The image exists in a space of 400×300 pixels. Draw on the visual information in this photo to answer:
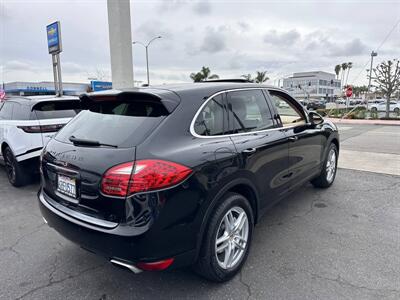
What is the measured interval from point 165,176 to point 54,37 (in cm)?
1215

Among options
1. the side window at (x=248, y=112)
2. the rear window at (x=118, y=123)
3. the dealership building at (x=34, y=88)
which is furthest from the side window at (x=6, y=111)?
the dealership building at (x=34, y=88)

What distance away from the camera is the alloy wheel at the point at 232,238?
2518mm

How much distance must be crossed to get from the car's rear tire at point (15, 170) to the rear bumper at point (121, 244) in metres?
3.34

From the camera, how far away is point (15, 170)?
5098 mm

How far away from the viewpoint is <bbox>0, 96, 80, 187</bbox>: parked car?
4938 mm

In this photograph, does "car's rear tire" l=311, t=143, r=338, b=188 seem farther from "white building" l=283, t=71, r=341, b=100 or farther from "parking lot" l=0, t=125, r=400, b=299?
"white building" l=283, t=71, r=341, b=100

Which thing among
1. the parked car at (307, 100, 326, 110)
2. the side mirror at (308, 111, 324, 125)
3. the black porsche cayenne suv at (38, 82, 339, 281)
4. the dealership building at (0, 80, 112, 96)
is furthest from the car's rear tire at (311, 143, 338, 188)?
the dealership building at (0, 80, 112, 96)

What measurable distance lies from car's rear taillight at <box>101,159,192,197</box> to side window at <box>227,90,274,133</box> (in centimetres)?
88

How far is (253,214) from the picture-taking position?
2.95 meters

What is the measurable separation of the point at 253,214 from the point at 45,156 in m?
2.08

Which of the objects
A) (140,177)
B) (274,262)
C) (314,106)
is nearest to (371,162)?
(274,262)

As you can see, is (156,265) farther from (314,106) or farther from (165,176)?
(314,106)

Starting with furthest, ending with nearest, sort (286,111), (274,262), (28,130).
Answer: (28,130)
(286,111)
(274,262)

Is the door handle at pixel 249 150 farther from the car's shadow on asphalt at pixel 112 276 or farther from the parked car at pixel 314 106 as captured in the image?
the parked car at pixel 314 106
